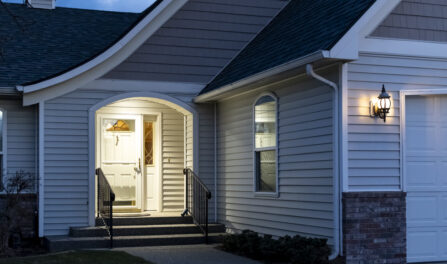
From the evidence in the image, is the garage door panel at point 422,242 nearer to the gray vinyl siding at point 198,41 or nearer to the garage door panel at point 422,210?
the garage door panel at point 422,210

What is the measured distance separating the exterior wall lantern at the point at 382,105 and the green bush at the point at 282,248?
189 cm

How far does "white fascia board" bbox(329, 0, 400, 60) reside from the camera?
8398mm

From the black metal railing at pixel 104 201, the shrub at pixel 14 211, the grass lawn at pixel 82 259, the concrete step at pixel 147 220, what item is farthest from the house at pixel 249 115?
the grass lawn at pixel 82 259

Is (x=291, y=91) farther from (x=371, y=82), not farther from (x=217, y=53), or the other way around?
(x=217, y=53)

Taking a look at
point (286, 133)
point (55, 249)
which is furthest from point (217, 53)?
point (55, 249)

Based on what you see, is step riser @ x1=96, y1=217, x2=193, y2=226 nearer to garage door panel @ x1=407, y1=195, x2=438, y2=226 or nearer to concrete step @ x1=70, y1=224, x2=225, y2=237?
concrete step @ x1=70, y1=224, x2=225, y2=237

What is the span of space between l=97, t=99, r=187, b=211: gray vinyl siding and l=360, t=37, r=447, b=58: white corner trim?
558cm

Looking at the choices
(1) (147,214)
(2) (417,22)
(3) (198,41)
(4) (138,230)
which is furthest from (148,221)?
(2) (417,22)

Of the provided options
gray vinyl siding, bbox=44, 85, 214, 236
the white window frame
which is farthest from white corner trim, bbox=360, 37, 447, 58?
the white window frame

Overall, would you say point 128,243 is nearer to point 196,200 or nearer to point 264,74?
point 196,200

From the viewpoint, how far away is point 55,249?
35.1 feet

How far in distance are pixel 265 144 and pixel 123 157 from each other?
3830 millimetres

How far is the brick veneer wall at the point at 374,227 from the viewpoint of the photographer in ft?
28.3

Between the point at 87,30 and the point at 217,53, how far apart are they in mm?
3602
